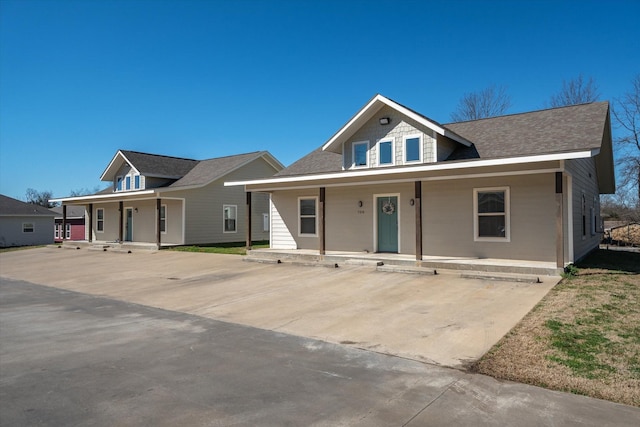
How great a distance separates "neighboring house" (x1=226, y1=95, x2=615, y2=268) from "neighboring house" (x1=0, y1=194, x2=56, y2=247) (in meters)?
28.0

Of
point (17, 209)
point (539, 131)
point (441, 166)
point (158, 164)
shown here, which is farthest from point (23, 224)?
point (539, 131)

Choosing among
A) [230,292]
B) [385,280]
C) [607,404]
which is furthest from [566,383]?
[230,292]

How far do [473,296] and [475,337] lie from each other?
8.94ft

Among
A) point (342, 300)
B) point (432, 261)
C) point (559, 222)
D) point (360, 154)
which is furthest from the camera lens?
point (360, 154)

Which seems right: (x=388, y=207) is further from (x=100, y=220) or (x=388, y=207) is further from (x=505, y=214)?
(x=100, y=220)

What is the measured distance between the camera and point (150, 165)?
25.5 m

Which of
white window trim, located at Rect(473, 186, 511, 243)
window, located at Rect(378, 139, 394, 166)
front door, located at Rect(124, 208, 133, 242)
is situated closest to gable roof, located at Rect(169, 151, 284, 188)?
front door, located at Rect(124, 208, 133, 242)

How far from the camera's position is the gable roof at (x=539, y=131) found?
11750mm

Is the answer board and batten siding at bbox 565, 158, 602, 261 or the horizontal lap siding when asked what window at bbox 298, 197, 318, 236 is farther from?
board and batten siding at bbox 565, 158, 602, 261

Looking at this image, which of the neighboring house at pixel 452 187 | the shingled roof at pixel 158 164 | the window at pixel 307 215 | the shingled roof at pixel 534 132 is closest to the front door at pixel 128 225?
the shingled roof at pixel 158 164

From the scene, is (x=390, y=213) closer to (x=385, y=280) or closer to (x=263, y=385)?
(x=385, y=280)

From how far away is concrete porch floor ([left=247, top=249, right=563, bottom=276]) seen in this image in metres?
10.3

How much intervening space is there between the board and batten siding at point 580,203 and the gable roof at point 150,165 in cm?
2116

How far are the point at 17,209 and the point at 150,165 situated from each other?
17.5 metres
